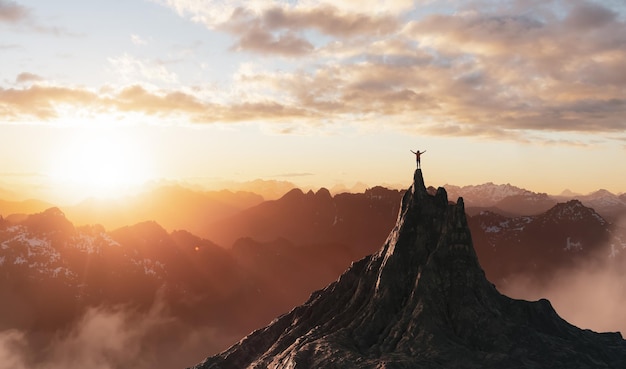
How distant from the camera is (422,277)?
127 meters

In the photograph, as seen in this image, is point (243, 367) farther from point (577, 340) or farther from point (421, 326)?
point (577, 340)

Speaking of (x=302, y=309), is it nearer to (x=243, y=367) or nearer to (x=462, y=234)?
(x=243, y=367)

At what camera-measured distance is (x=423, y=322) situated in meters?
120

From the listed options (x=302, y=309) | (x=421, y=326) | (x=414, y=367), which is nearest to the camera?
(x=414, y=367)

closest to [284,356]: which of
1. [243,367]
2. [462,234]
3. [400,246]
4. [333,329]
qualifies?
[333,329]

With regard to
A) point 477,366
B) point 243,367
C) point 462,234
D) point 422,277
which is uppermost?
point 462,234

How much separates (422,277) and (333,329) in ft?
73.4

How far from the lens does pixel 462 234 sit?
436ft

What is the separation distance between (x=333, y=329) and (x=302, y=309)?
71.1 ft

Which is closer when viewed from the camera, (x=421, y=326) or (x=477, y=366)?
(x=477, y=366)

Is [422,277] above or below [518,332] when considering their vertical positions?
above

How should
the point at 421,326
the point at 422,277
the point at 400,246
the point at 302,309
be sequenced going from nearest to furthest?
1. the point at 421,326
2. the point at 422,277
3. the point at 400,246
4. the point at 302,309

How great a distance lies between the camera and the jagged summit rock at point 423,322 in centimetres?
11388

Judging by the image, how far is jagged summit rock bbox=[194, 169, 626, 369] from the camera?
Answer: 374 feet
